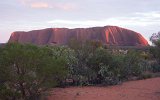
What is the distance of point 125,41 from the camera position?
187 feet

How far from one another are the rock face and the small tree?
127 ft

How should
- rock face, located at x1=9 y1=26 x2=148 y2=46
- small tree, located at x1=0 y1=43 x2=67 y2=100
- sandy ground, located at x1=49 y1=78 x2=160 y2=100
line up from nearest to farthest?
small tree, located at x1=0 y1=43 x2=67 y2=100, sandy ground, located at x1=49 y1=78 x2=160 y2=100, rock face, located at x1=9 y1=26 x2=148 y2=46

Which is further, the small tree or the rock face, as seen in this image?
the rock face

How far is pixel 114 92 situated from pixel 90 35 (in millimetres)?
37503

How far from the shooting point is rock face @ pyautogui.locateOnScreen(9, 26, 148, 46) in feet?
183

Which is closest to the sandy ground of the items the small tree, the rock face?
the small tree

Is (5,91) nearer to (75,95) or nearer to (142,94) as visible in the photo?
(75,95)

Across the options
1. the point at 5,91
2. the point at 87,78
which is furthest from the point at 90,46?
the point at 5,91

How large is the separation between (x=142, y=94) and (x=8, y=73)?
5.75 metres

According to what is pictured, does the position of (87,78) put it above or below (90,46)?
below

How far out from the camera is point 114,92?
711 inches

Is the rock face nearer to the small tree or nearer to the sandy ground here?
the sandy ground

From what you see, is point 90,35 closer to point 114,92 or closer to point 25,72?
point 114,92

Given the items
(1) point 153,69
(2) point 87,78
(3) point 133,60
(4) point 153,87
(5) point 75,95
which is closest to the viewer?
(5) point 75,95
